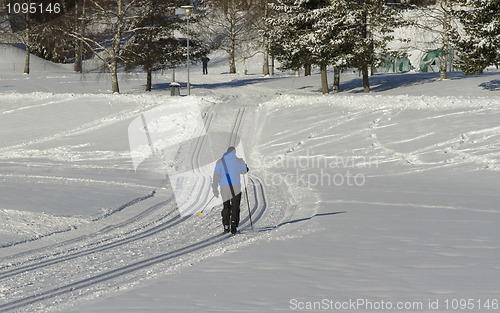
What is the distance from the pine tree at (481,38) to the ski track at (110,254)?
16.1 m

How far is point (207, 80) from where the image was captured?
5016 cm

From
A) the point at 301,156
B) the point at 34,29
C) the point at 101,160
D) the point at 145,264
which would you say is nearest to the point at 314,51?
the point at 301,156

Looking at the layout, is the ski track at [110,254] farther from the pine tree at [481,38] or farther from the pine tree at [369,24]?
the pine tree at [369,24]

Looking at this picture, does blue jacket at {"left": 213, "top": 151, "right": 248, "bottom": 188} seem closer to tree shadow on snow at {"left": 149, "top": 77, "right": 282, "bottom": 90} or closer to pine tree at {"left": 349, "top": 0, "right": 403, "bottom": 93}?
pine tree at {"left": 349, "top": 0, "right": 403, "bottom": 93}

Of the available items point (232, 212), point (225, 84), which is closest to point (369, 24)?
point (225, 84)

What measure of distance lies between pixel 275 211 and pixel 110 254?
4.95 m

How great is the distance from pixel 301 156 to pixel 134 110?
11610mm

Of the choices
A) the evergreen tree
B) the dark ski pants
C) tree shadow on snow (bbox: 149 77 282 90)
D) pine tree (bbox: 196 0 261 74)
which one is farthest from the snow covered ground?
pine tree (bbox: 196 0 261 74)

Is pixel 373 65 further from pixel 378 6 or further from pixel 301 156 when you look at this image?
pixel 301 156

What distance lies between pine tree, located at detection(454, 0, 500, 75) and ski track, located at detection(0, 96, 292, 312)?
16.1 m

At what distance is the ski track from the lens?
7719mm

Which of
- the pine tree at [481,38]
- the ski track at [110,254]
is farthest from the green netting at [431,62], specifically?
the ski track at [110,254]

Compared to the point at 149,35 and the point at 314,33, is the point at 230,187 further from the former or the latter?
the point at 149,35

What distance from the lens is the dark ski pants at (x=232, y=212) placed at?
1137cm
